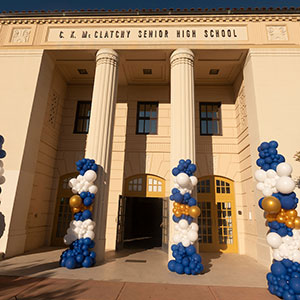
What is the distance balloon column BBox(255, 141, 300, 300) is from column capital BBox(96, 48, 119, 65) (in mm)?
7220

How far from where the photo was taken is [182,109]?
7934 millimetres

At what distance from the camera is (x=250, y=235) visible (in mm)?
8438

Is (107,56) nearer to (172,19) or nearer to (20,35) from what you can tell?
(172,19)

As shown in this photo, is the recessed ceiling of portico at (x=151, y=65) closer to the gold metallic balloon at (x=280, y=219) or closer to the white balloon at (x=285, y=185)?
the white balloon at (x=285, y=185)

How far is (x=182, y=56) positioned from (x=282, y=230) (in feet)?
23.2

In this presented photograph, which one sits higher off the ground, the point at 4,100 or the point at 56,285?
the point at 4,100

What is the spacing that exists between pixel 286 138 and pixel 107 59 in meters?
7.70

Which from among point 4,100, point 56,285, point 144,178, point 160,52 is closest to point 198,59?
point 160,52

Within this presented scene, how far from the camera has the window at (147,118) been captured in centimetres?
1073

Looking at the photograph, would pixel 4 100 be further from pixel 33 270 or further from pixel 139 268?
pixel 139 268

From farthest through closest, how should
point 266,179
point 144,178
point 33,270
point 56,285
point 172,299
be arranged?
point 144,178
point 33,270
point 266,179
point 56,285
point 172,299

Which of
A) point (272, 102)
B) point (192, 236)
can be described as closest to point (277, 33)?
point (272, 102)

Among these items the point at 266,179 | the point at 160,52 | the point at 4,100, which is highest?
the point at 160,52

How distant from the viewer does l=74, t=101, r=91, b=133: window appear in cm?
1098
